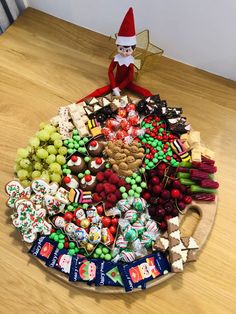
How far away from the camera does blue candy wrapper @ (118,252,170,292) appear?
2.48ft

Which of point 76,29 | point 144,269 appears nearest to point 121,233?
point 144,269

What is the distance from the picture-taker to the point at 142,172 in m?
0.87

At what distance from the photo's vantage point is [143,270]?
2.52 ft

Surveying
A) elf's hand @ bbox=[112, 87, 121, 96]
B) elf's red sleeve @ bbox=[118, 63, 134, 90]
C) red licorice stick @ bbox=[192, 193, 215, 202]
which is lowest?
red licorice stick @ bbox=[192, 193, 215, 202]

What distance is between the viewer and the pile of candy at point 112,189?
78 cm

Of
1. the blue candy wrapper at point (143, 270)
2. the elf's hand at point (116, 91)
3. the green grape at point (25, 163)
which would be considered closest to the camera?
the blue candy wrapper at point (143, 270)

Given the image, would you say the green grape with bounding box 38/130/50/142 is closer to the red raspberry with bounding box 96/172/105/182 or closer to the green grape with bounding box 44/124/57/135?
the green grape with bounding box 44/124/57/135

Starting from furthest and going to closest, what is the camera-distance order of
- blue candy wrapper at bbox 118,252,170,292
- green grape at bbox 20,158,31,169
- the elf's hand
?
the elf's hand, green grape at bbox 20,158,31,169, blue candy wrapper at bbox 118,252,170,292

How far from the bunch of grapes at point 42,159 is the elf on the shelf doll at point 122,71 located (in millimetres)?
200

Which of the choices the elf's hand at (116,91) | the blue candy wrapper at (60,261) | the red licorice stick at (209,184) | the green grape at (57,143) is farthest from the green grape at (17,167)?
the red licorice stick at (209,184)

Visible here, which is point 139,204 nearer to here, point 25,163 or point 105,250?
point 105,250

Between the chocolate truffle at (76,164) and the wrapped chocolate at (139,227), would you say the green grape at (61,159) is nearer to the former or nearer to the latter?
the chocolate truffle at (76,164)

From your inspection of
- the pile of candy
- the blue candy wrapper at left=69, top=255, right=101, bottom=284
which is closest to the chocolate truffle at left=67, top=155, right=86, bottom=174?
the pile of candy

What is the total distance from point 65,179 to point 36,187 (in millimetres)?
68
